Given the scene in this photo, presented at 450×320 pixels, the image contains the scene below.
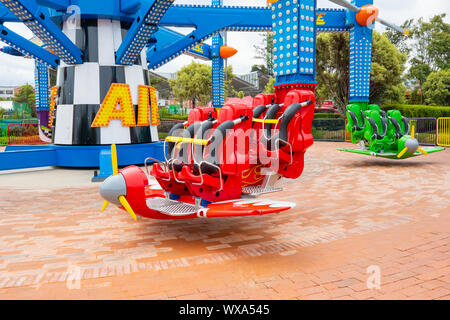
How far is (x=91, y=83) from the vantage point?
392 inches

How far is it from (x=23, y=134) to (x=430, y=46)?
37.3 metres

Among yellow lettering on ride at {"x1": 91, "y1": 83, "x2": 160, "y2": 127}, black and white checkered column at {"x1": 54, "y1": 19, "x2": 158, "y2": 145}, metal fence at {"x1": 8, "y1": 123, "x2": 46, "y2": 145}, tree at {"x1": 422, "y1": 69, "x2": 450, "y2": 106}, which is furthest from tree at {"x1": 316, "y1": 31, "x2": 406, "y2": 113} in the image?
metal fence at {"x1": 8, "y1": 123, "x2": 46, "y2": 145}

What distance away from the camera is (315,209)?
5789 mm

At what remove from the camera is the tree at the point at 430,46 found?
36.9m

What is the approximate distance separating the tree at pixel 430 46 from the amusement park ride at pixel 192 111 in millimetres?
27812

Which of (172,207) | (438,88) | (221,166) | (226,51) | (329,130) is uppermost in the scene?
(226,51)

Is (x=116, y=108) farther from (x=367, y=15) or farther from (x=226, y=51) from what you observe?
(x=367, y=15)

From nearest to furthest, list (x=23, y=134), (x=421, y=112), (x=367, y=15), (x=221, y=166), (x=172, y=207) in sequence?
(x=221, y=166) → (x=172, y=207) → (x=367, y=15) → (x=23, y=134) → (x=421, y=112)

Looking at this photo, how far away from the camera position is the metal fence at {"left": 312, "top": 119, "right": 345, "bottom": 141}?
20.2 m

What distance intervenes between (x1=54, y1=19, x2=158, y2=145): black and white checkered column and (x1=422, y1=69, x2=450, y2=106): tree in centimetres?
2897

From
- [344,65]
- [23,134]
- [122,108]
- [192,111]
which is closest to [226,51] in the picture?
[122,108]

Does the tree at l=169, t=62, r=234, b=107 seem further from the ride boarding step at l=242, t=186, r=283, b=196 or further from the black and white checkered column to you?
the ride boarding step at l=242, t=186, r=283, b=196
